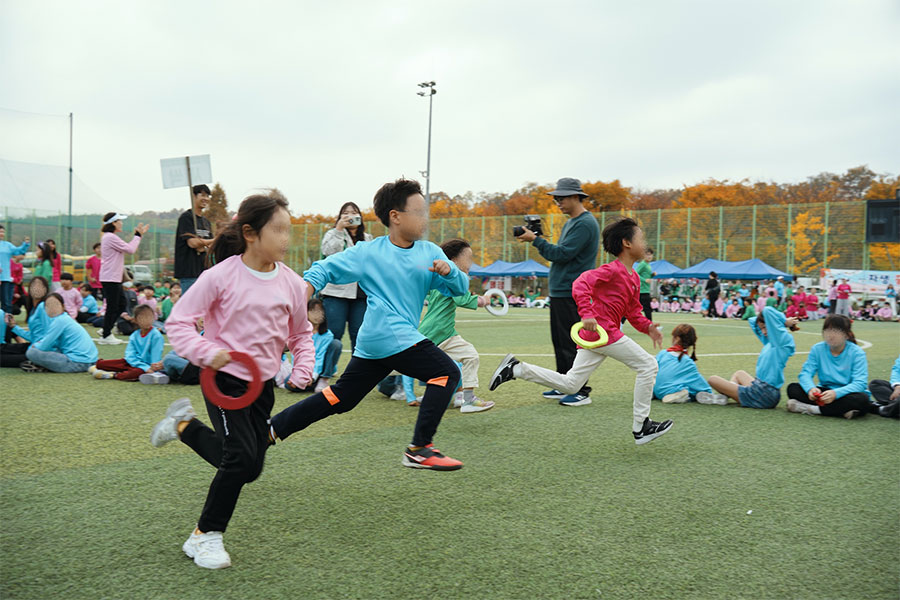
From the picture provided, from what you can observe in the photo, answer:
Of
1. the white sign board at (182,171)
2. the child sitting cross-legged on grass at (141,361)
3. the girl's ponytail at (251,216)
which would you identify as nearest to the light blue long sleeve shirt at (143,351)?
the child sitting cross-legged on grass at (141,361)

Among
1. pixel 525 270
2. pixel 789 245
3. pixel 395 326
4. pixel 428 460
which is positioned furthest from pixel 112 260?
pixel 789 245

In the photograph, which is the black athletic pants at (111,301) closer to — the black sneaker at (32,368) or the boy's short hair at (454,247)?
the black sneaker at (32,368)

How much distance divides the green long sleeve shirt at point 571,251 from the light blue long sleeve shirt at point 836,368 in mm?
2249

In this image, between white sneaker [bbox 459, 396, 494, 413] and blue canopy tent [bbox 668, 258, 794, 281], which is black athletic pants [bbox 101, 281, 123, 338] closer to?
white sneaker [bbox 459, 396, 494, 413]

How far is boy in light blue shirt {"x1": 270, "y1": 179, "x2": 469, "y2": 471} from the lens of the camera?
396cm

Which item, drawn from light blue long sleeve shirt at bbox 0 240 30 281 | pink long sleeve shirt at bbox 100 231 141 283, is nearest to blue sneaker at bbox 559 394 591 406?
pink long sleeve shirt at bbox 100 231 141 283

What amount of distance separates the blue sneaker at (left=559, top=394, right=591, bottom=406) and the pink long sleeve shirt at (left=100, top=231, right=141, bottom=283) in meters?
7.06

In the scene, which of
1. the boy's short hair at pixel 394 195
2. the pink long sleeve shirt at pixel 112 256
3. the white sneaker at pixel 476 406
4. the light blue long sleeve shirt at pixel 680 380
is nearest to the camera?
the boy's short hair at pixel 394 195

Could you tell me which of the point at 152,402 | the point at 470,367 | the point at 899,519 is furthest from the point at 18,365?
the point at 899,519

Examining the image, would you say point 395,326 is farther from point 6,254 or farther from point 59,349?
point 6,254

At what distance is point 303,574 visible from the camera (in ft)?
8.98

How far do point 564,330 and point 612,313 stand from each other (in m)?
1.38

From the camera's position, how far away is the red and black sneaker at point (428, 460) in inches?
155

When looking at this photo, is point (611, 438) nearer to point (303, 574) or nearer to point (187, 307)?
point (303, 574)
